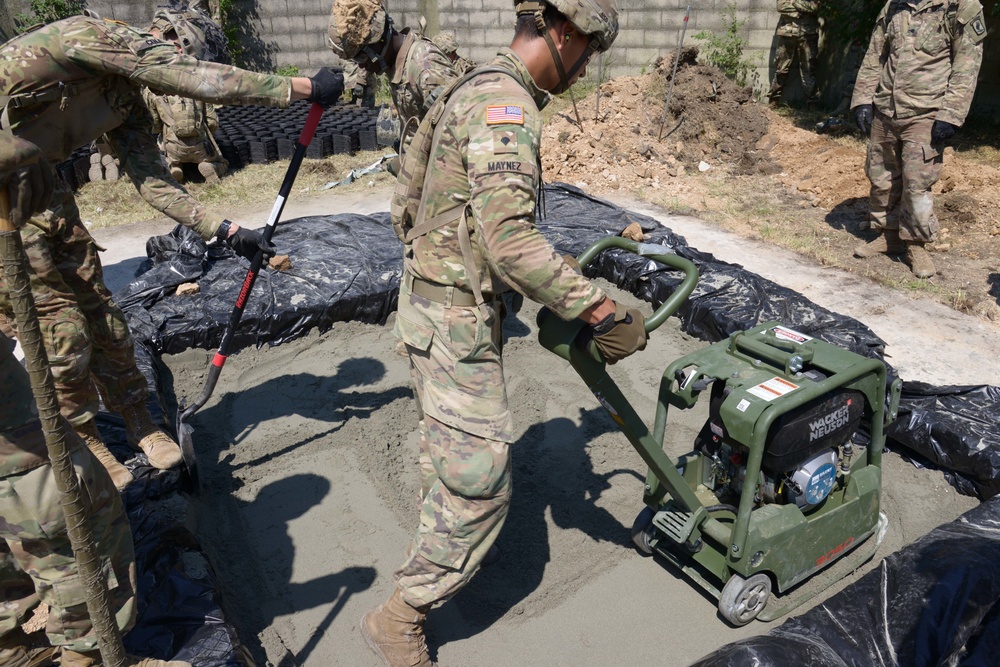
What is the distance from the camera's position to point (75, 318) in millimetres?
3002

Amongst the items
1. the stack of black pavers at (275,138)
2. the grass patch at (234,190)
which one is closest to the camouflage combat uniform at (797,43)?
the stack of black pavers at (275,138)

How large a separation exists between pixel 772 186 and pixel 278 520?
6684 mm

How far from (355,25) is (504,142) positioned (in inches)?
106

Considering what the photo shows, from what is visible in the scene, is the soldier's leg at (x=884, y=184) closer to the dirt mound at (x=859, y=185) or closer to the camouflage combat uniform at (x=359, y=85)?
the dirt mound at (x=859, y=185)

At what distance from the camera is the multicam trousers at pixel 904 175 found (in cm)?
546

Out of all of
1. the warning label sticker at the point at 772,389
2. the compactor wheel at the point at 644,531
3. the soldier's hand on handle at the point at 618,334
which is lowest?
the compactor wheel at the point at 644,531

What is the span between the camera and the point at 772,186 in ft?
26.4

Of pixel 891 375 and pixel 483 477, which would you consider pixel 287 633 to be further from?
pixel 891 375

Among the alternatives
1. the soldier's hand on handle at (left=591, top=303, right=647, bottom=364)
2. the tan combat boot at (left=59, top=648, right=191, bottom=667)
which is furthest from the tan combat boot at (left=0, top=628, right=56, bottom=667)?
the soldier's hand on handle at (left=591, top=303, right=647, bottom=364)

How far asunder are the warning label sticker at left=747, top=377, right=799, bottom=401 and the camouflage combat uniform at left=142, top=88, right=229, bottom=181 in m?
6.87

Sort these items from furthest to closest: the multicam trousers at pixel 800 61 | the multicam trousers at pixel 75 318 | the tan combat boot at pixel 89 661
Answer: the multicam trousers at pixel 800 61, the multicam trousers at pixel 75 318, the tan combat boot at pixel 89 661

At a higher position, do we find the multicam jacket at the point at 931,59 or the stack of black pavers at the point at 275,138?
the multicam jacket at the point at 931,59

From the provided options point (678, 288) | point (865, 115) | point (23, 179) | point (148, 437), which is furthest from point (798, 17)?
point (23, 179)

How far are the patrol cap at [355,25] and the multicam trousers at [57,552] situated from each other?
301 cm
